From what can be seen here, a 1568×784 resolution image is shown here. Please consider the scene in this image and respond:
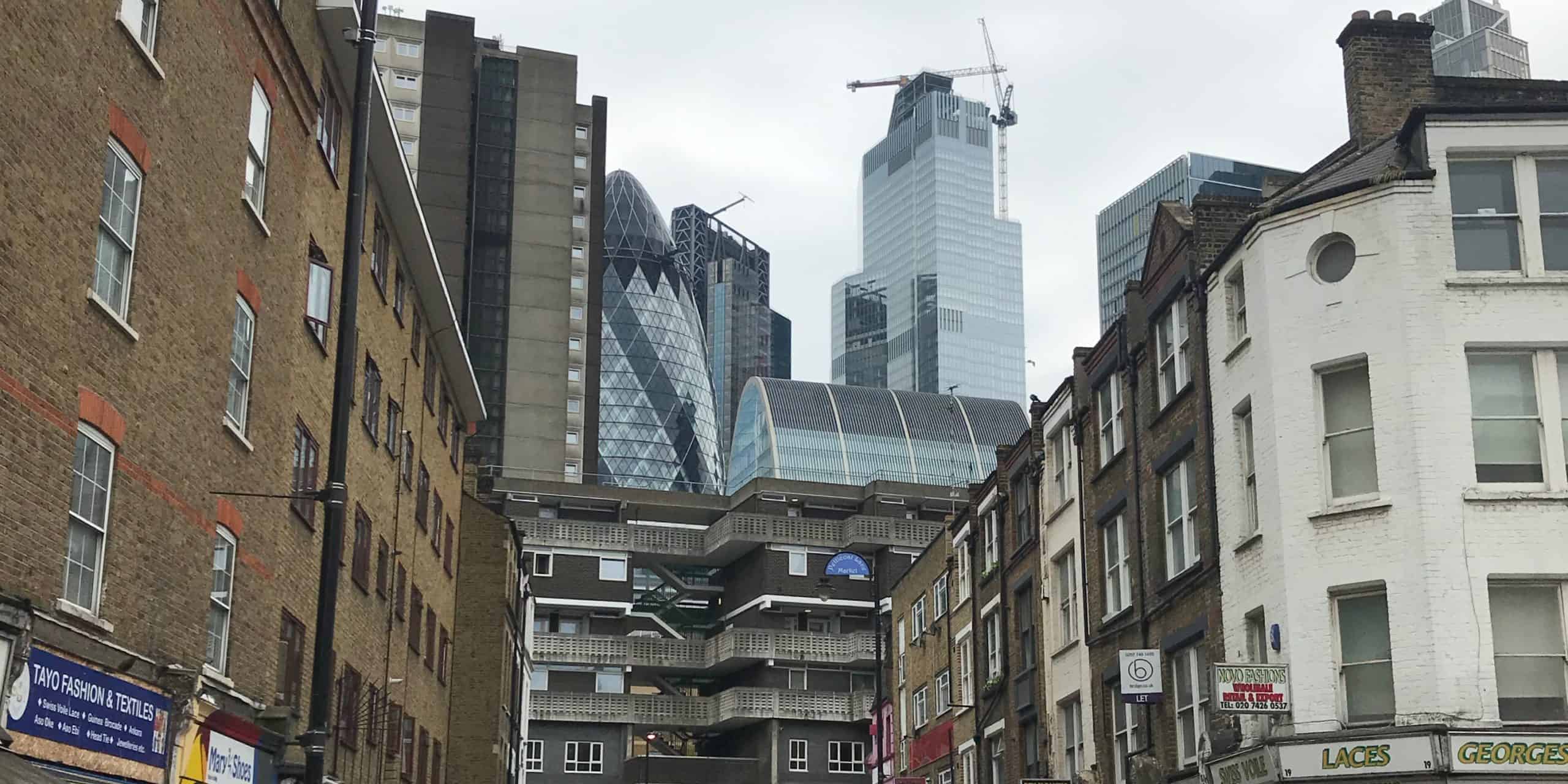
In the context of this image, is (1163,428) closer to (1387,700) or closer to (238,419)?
(1387,700)

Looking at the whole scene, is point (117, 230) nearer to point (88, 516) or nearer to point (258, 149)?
point (88, 516)

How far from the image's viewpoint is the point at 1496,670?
22516mm

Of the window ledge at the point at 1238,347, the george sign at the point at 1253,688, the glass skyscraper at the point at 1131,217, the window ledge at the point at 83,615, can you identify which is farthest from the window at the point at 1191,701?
the glass skyscraper at the point at 1131,217

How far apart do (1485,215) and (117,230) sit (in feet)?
60.7

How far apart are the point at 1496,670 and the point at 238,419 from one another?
666 inches

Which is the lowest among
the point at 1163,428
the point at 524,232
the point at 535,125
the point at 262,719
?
the point at 262,719

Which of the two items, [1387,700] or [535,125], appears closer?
[1387,700]

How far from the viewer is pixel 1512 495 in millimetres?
23062

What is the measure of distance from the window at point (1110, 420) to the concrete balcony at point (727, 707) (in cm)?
5305

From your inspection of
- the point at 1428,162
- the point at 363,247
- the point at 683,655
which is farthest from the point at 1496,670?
the point at 683,655

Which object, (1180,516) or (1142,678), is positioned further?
(1180,516)

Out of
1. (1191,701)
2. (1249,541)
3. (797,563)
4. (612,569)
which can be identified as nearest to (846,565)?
(1191,701)

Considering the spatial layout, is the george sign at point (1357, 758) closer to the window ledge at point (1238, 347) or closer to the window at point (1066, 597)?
the window ledge at point (1238, 347)

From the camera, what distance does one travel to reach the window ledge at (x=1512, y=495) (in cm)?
Answer: 2305
